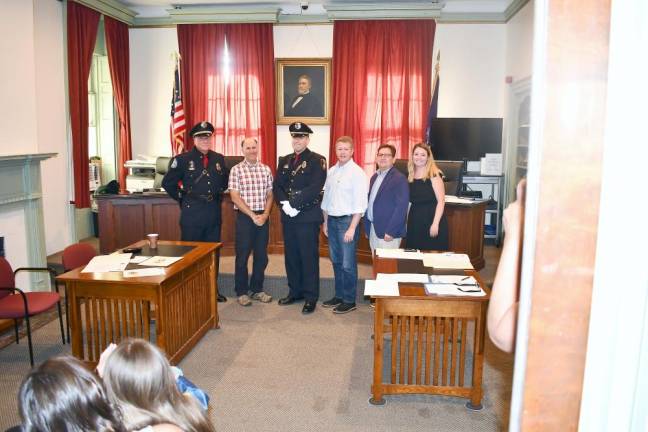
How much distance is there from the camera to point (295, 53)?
8109 millimetres

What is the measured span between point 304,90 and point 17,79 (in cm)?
402

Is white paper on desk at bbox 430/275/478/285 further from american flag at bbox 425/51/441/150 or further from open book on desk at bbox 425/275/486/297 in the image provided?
american flag at bbox 425/51/441/150

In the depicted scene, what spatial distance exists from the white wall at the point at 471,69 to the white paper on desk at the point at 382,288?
525 cm

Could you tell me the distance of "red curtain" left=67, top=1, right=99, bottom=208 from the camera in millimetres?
6676

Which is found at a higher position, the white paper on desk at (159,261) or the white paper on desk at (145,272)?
the white paper on desk at (159,261)

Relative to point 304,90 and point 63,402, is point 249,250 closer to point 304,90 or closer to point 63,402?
point 304,90

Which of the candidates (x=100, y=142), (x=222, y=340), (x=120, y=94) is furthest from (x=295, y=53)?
(x=222, y=340)

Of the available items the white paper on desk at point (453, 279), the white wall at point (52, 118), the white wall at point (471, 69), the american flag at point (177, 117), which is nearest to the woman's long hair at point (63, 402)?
the white paper on desk at point (453, 279)

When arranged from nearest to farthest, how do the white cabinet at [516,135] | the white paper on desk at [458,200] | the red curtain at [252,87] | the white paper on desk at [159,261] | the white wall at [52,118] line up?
the white paper on desk at [159,261], the white paper on desk at [458,200], the white wall at [52,118], the white cabinet at [516,135], the red curtain at [252,87]

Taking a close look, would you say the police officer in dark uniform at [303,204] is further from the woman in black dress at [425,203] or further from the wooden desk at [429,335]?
the wooden desk at [429,335]

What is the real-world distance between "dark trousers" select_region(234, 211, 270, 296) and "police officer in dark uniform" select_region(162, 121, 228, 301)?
28cm

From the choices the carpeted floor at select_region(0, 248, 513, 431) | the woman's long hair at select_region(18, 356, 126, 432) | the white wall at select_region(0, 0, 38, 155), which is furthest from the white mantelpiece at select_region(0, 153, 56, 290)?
the woman's long hair at select_region(18, 356, 126, 432)

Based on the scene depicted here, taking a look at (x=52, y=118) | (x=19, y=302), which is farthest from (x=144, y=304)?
(x=52, y=118)

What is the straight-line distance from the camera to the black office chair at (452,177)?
6.43m
